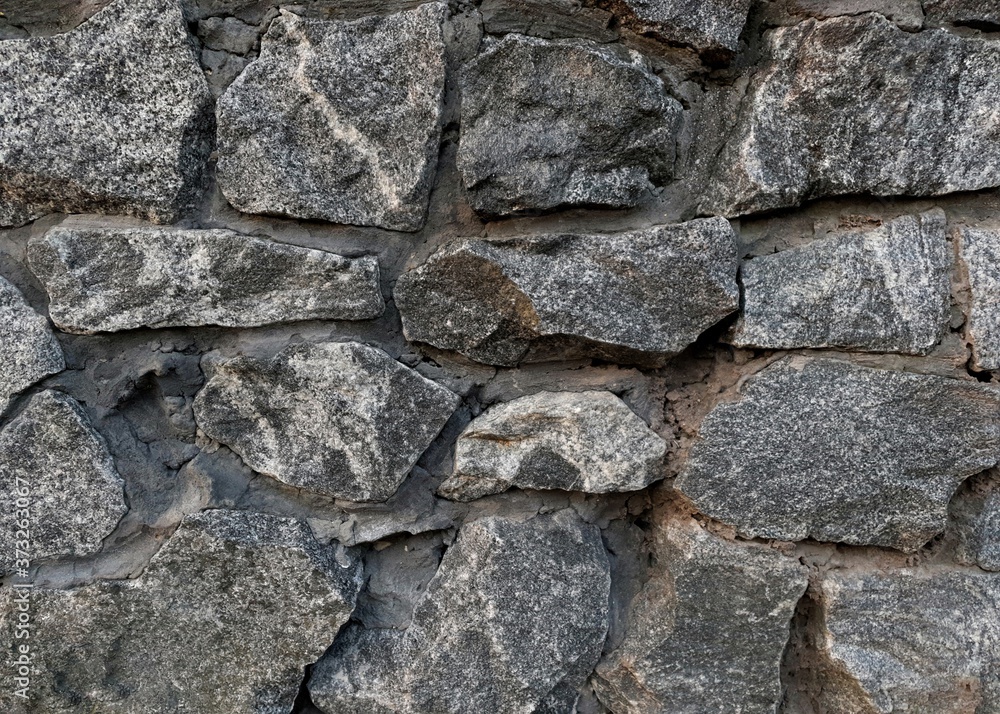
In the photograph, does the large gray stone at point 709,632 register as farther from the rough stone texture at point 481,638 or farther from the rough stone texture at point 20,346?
the rough stone texture at point 20,346

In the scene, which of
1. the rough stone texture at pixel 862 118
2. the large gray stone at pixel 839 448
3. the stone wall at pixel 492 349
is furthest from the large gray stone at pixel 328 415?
the rough stone texture at pixel 862 118

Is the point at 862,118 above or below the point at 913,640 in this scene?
above

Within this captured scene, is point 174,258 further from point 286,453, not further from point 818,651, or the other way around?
point 818,651

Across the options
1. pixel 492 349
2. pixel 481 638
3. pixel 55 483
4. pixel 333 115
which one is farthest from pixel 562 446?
pixel 55 483

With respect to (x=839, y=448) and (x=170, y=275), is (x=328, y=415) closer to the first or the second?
(x=170, y=275)

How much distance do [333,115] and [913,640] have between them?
39.8 inches

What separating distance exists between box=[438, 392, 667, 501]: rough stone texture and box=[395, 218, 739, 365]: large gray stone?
95 millimetres

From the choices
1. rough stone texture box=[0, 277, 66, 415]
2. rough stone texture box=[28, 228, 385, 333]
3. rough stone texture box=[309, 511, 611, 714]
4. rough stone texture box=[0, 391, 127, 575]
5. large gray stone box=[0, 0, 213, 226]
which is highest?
large gray stone box=[0, 0, 213, 226]

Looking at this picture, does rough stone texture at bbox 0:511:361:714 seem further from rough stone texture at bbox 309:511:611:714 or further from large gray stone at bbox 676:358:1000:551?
large gray stone at bbox 676:358:1000:551

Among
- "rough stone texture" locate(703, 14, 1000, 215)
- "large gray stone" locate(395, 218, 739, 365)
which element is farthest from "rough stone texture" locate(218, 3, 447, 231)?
"rough stone texture" locate(703, 14, 1000, 215)

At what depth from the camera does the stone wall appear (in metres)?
0.83

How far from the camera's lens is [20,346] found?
0.85 metres

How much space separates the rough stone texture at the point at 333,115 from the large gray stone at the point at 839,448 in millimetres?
523

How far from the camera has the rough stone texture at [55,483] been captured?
33.7 inches
